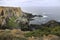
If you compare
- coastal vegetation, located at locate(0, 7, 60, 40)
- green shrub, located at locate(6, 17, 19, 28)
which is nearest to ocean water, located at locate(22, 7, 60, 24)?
coastal vegetation, located at locate(0, 7, 60, 40)

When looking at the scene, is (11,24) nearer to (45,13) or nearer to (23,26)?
(23,26)

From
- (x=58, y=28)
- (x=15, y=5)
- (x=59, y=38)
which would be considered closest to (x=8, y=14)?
(x=15, y=5)

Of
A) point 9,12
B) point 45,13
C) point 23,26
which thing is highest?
point 45,13

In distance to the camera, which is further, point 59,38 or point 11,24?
point 11,24

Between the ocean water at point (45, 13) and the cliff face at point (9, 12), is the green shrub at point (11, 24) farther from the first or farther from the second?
the ocean water at point (45, 13)

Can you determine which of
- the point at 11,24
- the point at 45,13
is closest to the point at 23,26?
the point at 11,24

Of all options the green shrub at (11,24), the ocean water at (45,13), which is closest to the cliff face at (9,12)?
the green shrub at (11,24)

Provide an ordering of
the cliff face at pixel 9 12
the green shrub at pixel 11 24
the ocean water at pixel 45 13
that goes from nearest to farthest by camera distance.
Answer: the ocean water at pixel 45 13, the green shrub at pixel 11 24, the cliff face at pixel 9 12

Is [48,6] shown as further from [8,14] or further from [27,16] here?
[8,14]

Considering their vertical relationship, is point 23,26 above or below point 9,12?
below
